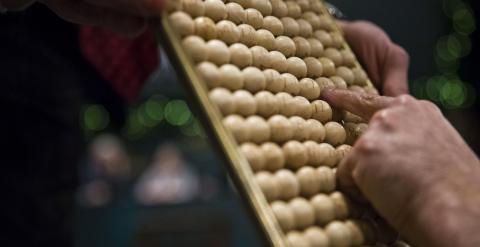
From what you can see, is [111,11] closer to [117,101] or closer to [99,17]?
[99,17]

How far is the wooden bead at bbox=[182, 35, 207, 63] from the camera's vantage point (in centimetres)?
56

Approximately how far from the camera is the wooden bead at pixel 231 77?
569 millimetres

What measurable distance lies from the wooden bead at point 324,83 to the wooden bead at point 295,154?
11cm

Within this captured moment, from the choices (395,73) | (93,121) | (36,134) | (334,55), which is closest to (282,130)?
(334,55)

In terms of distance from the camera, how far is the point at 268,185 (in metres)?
0.55

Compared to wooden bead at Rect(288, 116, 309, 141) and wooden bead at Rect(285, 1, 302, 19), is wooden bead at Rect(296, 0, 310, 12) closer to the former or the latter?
wooden bead at Rect(285, 1, 302, 19)

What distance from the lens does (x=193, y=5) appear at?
0.58m

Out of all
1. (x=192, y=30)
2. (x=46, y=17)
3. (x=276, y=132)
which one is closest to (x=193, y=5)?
(x=192, y=30)

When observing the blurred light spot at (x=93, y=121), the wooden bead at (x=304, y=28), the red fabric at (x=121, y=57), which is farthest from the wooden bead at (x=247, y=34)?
the blurred light spot at (x=93, y=121)

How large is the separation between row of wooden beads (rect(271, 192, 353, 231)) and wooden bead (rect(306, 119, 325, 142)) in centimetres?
6

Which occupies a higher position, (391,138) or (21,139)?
(391,138)

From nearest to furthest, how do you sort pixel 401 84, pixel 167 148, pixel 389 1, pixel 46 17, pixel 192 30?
pixel 192 30
pixel 401 84
pixel 46 17
pixel 389 1
pixel 167 148

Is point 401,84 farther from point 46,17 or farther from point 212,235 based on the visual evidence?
point 212,235

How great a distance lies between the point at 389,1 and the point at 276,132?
1.96m
